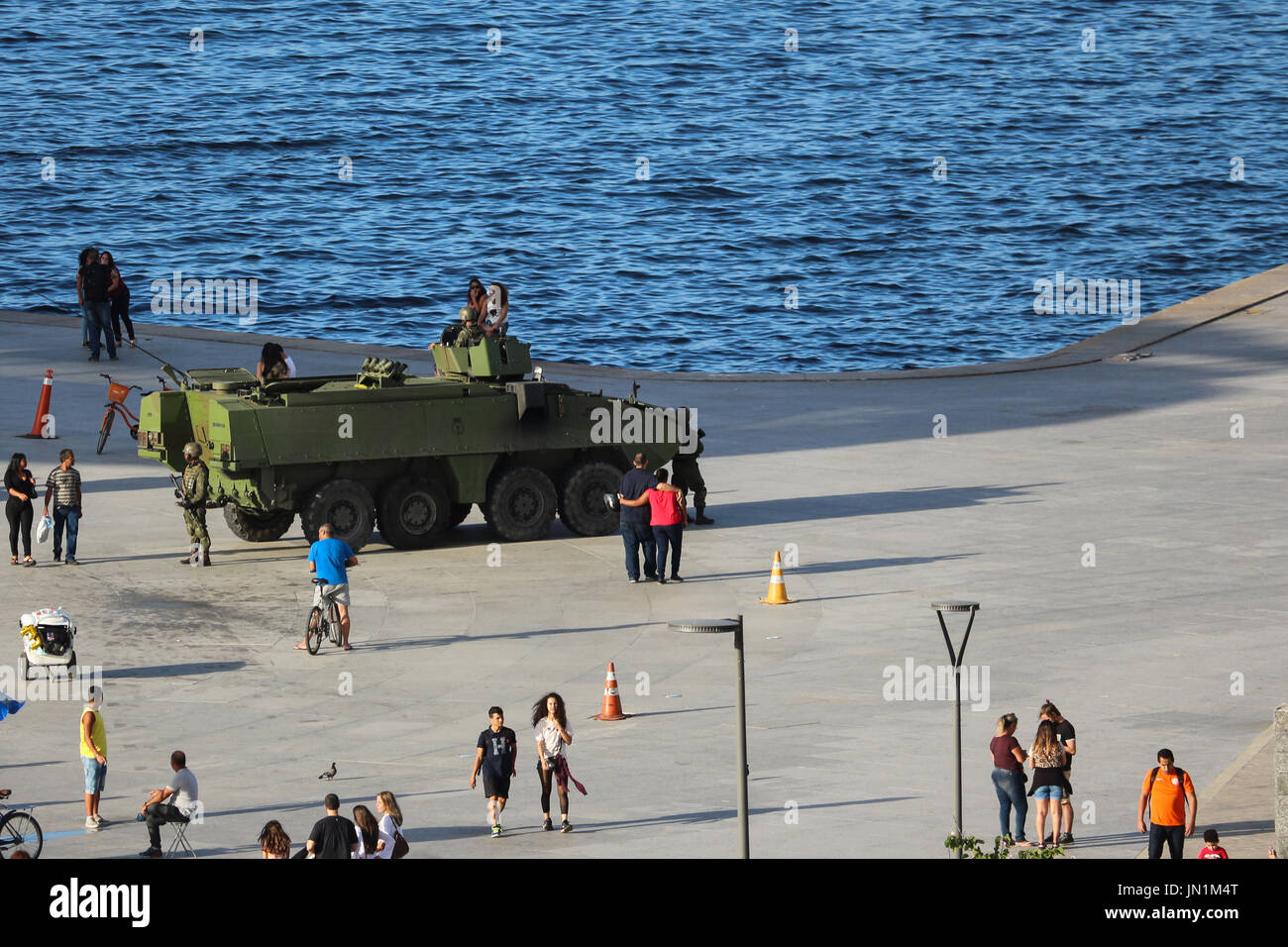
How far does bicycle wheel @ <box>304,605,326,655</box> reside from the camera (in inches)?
825

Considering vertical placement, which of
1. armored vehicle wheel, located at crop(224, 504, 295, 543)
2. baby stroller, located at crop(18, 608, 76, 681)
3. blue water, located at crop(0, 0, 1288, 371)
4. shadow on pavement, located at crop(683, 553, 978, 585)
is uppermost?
blue water, located at crop(0, 0, 1288, 371)

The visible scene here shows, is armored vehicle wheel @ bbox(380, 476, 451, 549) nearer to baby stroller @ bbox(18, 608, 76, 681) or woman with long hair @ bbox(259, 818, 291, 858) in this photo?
baby stroller @ bbox(18, 608, 76, 681)

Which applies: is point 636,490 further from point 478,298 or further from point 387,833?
point 387,833

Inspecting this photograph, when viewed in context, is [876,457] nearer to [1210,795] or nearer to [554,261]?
[1210,795]

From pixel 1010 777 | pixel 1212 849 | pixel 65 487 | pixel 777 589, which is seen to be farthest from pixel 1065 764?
pixel 65 487

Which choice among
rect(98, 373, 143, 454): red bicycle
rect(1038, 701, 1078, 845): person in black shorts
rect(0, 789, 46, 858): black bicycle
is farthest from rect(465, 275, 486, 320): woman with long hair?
rect(0, 789, 46, 858): black bicycle

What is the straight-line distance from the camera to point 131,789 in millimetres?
17016

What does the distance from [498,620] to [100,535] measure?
245 inches

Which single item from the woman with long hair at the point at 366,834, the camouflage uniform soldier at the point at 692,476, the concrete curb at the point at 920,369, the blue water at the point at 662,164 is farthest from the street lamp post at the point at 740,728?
the blue water at the point at 662,164

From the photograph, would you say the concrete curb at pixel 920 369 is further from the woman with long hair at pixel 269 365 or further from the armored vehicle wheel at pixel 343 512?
the armored vehicle wheel at pixel 343 512

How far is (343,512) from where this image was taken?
25156 millimetres

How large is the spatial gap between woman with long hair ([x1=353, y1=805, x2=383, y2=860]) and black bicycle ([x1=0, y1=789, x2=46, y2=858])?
2.21 metres

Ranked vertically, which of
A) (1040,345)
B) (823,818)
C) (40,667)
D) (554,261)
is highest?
(554,261)
